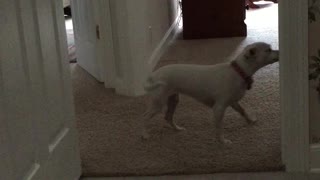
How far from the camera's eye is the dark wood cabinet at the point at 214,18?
15.4 feet

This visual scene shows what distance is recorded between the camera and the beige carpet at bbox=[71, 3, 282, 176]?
7.65 ft

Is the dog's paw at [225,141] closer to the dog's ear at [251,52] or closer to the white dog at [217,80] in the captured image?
the white dog at [217,80]

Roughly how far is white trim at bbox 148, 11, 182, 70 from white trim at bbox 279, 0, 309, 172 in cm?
160

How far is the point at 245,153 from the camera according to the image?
2.41 m

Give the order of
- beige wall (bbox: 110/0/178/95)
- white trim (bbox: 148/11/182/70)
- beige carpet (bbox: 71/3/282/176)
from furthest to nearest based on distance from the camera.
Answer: white trim (bbox: 148/11/182/70) → beige wall (bbox: 110/0/178/95) → beige carpet (bbox: 71/3/282/176)

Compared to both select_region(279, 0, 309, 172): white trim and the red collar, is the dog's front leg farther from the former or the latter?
select_region(279, 0, 309, 172): white trim

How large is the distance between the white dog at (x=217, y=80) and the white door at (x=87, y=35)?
1.12m

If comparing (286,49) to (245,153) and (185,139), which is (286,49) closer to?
(245,153)

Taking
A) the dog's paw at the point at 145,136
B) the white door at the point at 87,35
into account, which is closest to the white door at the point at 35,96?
the dog's paw at the point at 145,136

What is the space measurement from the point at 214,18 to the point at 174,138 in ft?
7.53

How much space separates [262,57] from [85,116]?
1.06 m

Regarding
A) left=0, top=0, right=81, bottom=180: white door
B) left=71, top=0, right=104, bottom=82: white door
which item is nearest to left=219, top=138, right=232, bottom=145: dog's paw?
left=0, top=0, right=81, bottom=180: white door

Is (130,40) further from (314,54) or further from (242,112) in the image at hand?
(314,54)

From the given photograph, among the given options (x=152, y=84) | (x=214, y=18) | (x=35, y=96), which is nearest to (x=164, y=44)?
(x=214, y=18)
